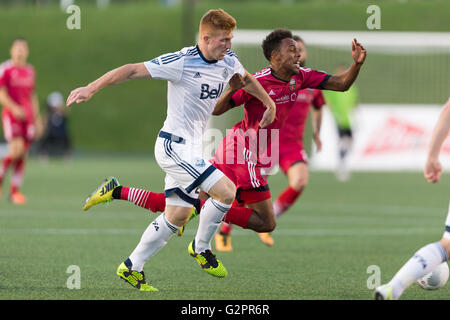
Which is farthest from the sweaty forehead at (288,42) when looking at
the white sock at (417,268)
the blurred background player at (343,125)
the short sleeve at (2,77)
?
the blurred background player at (343,125)

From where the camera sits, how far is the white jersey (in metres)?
5.98

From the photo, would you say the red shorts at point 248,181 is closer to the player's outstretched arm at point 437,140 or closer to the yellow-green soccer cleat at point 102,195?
the yellow-green soccer cleat at point 102,195

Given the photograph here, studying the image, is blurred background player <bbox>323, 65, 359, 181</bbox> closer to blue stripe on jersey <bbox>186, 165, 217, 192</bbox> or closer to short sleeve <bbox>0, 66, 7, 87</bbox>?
short sleeve <bbox>0, 66, 7, 87</bbox>

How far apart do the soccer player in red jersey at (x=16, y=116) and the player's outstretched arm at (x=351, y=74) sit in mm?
7571

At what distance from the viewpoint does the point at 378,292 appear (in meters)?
4.84

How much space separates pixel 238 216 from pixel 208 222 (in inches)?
37.9

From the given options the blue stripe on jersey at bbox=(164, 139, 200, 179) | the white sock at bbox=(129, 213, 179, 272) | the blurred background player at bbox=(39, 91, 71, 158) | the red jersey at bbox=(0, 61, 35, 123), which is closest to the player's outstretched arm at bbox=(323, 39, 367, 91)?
the blue stripe on jersey at bbox=(164, 139, 200, 179)

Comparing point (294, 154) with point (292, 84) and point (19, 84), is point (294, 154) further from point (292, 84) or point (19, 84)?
point (19, 84)

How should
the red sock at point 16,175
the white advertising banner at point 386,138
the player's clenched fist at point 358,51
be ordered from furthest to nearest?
the white advertising banner at point 386,138, the red sock at point 16,175, the player's clenched fist at point 358,51

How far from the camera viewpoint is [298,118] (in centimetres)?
997

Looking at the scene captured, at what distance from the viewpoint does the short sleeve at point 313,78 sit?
697 centimetres

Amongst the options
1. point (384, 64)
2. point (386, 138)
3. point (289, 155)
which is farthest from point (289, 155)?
point (384, 64)

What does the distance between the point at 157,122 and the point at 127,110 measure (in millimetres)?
1447
